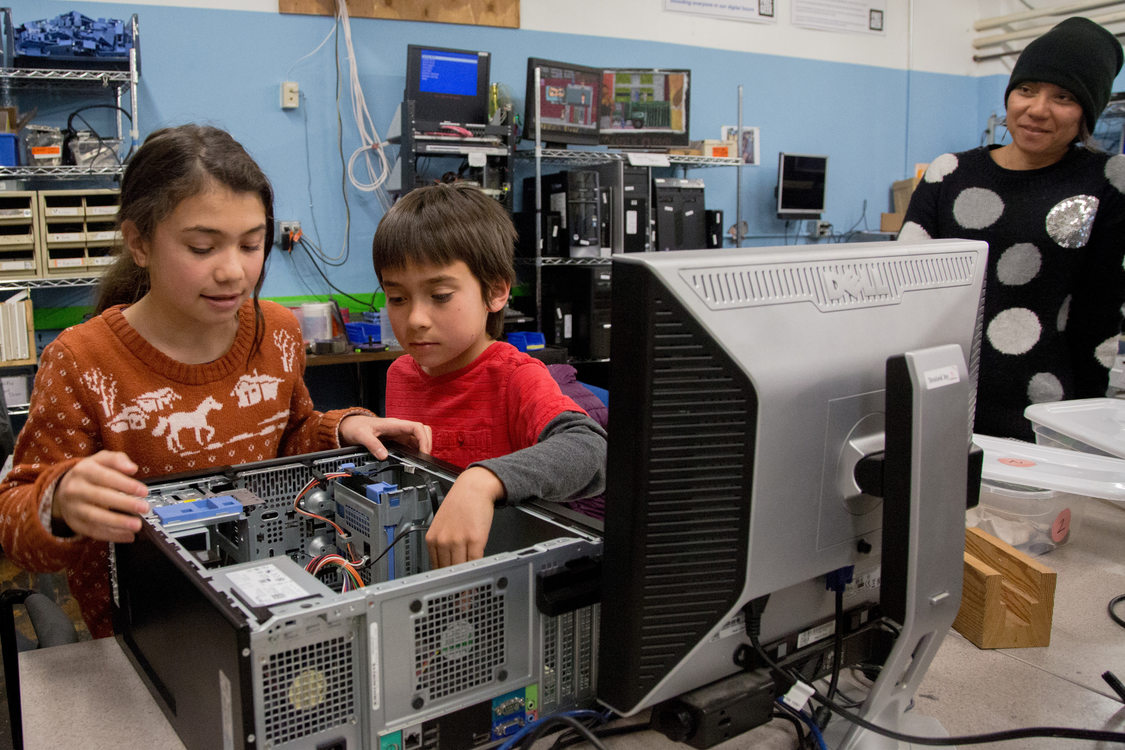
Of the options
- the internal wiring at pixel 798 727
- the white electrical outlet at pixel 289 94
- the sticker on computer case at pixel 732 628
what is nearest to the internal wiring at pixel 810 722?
the internal wiring at pixel 798 727

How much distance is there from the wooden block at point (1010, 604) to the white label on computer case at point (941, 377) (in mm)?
412

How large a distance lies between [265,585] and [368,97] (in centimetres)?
383

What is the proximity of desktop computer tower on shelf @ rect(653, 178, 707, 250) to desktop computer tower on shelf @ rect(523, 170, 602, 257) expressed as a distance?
41cm

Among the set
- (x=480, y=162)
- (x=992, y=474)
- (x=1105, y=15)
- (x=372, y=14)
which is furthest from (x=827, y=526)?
(x=1105, y=15)

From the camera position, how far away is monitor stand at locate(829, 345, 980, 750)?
2.10 ft

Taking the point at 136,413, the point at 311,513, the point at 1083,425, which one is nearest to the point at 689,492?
the point at 311,513

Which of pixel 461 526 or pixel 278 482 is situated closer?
pixel 461 526

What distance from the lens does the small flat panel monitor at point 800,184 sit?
200 inches

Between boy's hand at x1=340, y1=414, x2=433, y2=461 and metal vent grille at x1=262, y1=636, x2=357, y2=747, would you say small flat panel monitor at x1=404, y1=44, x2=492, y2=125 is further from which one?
metal vent grille at x1=262, y1=636, x2=357, y2=747

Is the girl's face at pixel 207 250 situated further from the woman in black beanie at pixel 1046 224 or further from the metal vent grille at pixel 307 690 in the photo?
the woman in black beanie at pixel 1046 224

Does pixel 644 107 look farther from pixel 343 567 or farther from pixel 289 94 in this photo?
pixel 343 567

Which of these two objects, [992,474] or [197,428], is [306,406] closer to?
[197,428]

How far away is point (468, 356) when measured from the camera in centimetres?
126

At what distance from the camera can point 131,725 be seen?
2.37ft
